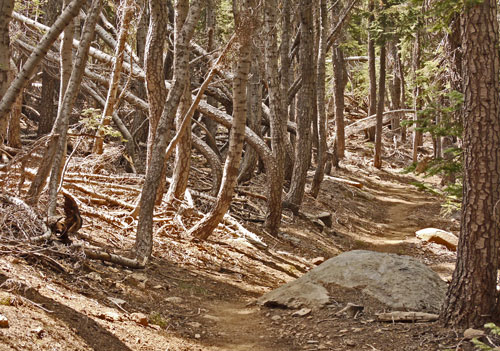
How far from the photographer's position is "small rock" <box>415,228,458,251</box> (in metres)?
13.7

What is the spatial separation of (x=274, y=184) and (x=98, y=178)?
367 cm

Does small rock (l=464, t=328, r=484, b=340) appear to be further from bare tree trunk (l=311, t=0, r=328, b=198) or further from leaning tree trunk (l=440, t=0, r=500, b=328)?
bare tree trunk (l=311, t=0, r=328, b=198)

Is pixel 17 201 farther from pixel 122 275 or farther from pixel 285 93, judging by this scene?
pixel 285 93

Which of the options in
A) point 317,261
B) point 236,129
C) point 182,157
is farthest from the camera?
point 317,261

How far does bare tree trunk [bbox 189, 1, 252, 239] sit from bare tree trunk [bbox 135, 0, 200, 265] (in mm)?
980

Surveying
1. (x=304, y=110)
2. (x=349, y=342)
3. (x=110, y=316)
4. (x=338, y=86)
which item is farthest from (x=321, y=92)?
(x=110, y=316)

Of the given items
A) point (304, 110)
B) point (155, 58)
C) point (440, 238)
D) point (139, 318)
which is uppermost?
point (155, 58)

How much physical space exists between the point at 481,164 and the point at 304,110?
806cm

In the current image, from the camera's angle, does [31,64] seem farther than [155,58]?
No

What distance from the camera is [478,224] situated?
4.96 metres

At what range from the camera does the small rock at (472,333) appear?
480 cm

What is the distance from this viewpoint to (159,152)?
289 inches

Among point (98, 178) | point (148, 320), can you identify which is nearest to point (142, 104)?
point (98, 178)

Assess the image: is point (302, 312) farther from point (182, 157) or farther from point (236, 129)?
point (182, 157)
